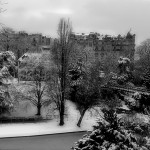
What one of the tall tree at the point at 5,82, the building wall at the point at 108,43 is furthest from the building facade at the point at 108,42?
the tall tree at the point at 5,82

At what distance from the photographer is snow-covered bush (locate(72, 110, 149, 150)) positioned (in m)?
A: 7.26

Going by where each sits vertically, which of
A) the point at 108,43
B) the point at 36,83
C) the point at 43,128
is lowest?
the point at 43,128

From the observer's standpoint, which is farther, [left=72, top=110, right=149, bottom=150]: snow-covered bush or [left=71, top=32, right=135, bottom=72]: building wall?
[left=71, top=32, right=135, bottom=72]: building wall

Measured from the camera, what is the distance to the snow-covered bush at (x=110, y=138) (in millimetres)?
7262

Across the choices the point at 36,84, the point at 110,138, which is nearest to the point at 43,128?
the point at 36,84

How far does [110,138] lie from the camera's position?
7473mm

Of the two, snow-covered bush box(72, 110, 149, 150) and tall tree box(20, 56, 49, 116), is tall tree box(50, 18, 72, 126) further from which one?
snow-covered bush box(72, 110, 149, 150)

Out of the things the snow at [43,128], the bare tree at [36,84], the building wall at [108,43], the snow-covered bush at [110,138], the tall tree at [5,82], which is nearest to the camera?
the snow-covered bush at [110,138]

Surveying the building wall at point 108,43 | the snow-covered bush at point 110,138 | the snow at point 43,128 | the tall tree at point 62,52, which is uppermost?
the building wall at point 108,43

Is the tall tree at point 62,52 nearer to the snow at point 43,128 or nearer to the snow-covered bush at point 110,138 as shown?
the snow at point 43,128

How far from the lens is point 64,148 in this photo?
61.6 ft

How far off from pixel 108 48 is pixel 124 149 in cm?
6123

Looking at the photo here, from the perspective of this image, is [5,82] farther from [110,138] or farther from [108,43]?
[108,43]

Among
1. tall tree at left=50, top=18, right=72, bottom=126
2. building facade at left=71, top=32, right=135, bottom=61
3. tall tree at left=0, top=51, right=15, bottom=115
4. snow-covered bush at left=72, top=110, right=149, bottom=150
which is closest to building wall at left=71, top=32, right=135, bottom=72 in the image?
building facade at left=71, top=32, right=135, bottom=61
